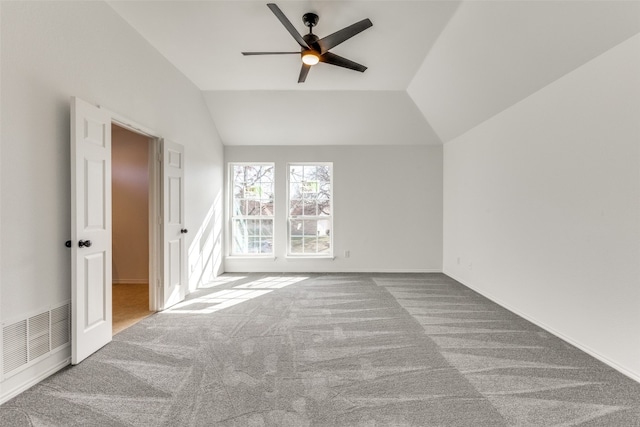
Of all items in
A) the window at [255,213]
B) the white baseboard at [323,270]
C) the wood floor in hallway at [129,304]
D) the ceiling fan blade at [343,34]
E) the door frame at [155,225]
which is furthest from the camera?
the window at [255,213]

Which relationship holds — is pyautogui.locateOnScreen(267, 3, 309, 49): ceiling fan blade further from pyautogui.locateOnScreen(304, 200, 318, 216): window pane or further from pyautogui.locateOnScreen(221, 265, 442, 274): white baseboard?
pyautogui.locateOnScreen(221, 265, 442, 274): white baseboard

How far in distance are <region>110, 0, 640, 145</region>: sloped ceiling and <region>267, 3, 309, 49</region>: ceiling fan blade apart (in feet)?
1.42

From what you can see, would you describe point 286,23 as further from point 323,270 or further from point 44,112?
point 323,270

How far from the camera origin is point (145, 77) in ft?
10.8

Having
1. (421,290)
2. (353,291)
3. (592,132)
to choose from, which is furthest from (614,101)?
(353,291)

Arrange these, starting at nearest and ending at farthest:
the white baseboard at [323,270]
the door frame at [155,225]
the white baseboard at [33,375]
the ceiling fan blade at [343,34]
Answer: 1. the white baseboard at [33,375]
2. the ceiling fan blade at [343,34]
3. the door frame at [155,225]
4. the white baseboard at [323,270]

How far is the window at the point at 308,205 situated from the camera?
19.2 feet

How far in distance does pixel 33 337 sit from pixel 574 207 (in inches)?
175

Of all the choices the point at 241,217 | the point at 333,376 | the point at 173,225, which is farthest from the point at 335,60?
the point at 241,217

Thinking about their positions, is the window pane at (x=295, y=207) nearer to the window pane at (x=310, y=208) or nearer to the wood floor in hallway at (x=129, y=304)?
Result: the window pane at (x=310, y=208)

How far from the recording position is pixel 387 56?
11.9 feet

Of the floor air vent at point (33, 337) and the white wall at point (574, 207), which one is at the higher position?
the white wall at point (574, 207)

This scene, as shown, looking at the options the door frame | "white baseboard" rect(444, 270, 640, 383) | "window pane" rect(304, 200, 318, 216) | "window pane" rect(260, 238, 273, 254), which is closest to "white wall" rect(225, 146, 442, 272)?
"window pane" rect(260, 238, 273, 254)

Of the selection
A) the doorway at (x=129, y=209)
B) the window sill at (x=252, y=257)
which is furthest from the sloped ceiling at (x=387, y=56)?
the window sill at (x=252, y=257)
